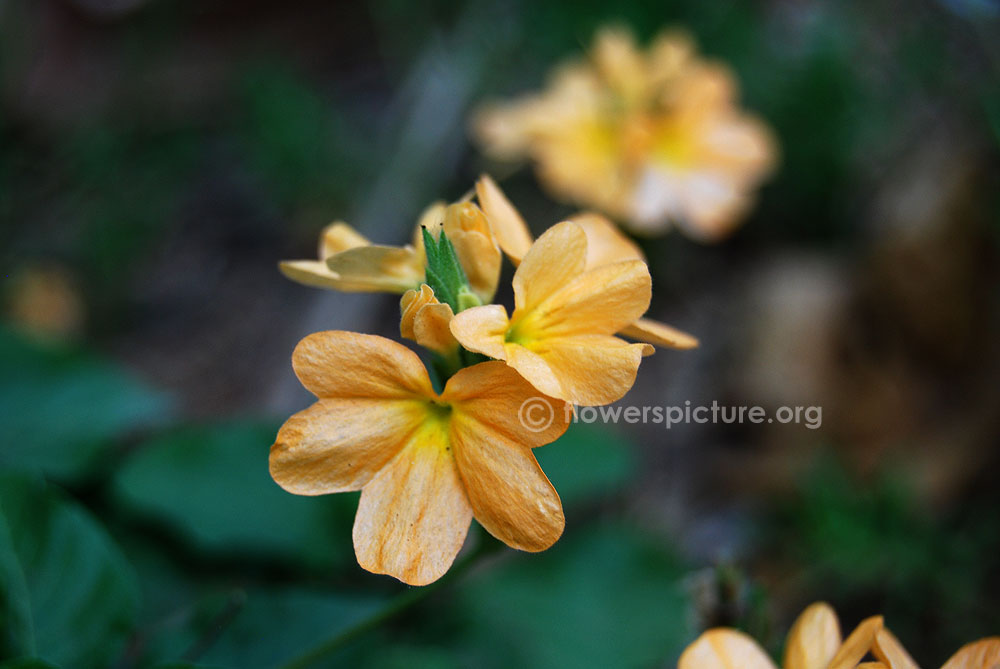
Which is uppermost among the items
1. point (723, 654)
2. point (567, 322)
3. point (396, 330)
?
point (567, 322)

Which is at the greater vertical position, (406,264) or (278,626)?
(406,264)

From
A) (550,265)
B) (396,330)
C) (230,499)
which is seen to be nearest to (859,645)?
(550,265)

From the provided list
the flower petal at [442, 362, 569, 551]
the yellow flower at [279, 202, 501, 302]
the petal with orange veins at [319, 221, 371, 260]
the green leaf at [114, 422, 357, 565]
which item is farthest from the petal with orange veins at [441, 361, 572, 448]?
the green leaf at [114, 422, 357, 565]

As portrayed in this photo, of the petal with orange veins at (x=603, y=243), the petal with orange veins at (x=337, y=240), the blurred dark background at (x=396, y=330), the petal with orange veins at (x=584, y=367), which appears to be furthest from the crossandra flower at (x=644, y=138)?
the petal with orange veins at (x=584, y=367)

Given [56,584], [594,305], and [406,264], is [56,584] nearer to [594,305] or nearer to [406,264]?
[406,264]

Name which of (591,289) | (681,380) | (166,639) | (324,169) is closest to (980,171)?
(681,380)

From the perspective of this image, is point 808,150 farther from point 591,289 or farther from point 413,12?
point 591,289
